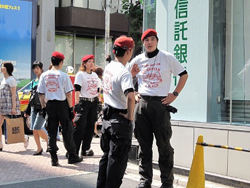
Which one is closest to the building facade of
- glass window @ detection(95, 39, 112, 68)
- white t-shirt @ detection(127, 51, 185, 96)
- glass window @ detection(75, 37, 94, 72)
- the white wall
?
the white wall

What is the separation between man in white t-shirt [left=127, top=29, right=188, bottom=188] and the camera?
18.8 ft

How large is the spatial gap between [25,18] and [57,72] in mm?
8985

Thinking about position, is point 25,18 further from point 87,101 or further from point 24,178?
point 24,178

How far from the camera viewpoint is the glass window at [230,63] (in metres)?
6.77

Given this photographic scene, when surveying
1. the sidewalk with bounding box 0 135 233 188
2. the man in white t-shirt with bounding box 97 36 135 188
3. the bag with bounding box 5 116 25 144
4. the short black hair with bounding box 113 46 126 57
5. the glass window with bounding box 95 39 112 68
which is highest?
the glass window with bounding box 95 39 112 68

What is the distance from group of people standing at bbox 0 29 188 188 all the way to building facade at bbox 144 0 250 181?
885mm

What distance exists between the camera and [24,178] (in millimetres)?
6859

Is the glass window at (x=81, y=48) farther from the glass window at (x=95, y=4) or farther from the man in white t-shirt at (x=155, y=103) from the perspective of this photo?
the man in white t-shirt at (x=155, y=103)

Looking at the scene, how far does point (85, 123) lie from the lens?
848cm

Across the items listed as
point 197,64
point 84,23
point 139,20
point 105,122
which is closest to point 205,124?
point 197,64

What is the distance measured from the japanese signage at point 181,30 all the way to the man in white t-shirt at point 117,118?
87.7 inches

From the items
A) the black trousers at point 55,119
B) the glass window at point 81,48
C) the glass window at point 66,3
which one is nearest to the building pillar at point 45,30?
the glass window at point 66,3

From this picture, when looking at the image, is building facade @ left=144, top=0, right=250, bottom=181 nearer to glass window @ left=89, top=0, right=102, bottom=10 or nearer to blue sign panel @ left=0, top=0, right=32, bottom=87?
blue sign panel @ left=0, top=0, right=32, bottom=87

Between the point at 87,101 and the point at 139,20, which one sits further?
the point at 139,20
